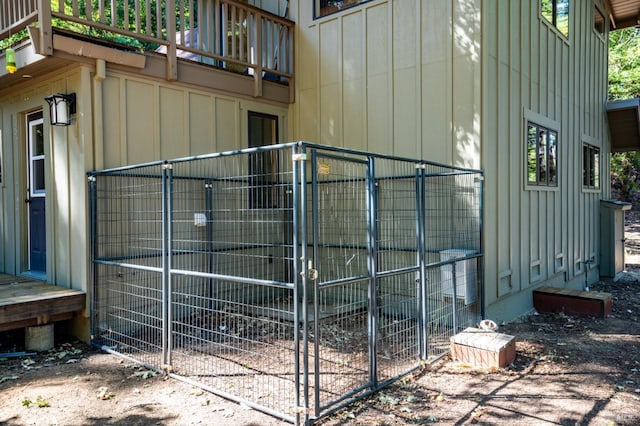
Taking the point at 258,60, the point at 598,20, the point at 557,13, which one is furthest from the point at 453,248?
the point at 598,20

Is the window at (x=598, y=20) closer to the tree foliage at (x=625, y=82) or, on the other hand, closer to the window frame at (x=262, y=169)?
the tree foliage at (x=625, y=82)

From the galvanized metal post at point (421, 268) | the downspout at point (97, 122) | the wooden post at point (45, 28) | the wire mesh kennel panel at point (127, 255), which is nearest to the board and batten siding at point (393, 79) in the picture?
the galvanized metal post at point (421, 268)

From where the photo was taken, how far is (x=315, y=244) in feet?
11.3

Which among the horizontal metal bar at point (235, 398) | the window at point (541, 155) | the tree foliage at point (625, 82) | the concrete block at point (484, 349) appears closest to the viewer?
the horizontal metal bar at point (235, 398)

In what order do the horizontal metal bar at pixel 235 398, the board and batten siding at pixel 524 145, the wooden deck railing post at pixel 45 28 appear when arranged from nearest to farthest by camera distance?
the horizontal metal bar at pixel 235 398 < the wooden deck railing post at pixel 45 28 < the board and batten siding at pixel 524 145

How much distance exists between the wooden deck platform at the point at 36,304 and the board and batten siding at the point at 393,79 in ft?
13.0

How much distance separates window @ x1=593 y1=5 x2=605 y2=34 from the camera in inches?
400

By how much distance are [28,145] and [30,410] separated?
157 inches

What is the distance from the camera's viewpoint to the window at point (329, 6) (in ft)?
23.2

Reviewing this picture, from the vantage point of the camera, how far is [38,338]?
16.5 feet

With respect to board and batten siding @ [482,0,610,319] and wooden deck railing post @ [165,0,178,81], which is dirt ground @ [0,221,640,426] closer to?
board and batten siding @ [482,0,610,319]

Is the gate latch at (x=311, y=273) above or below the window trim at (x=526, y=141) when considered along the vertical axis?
below

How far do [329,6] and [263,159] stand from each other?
251 centimetres

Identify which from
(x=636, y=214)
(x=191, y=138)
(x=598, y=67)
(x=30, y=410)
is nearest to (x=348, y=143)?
(x=191, y=138)
